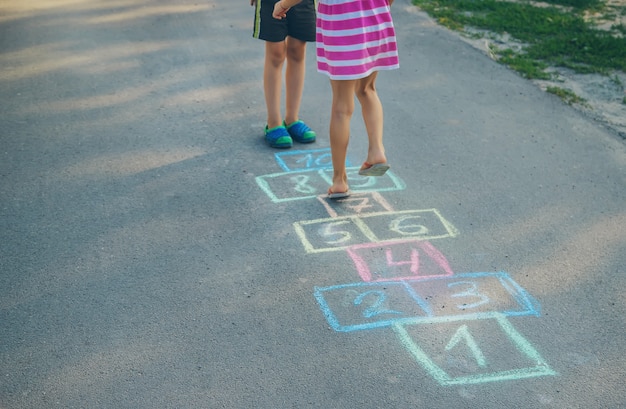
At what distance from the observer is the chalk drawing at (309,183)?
4.41 m

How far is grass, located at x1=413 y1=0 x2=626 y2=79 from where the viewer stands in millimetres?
6621

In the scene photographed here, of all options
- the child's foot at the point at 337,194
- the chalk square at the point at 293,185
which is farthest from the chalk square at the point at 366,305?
the chalk square at the point at 293,185

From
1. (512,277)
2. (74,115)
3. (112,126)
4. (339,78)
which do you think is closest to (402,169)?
(339,78)

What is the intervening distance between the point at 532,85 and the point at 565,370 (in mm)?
3787

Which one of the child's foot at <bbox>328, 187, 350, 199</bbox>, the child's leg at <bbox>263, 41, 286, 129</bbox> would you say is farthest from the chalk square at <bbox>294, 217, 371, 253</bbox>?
the child's leg at <bbox>263, 41, 286, 129</bbox>

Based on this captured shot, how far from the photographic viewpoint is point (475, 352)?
3082mm

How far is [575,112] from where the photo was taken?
5.72m

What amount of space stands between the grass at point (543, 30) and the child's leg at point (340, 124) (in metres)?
2.87

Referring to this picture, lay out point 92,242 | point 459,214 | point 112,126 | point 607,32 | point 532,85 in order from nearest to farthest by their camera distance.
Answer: point 92,242, point 459,214, point 112,126, point 532,85, point 607,32

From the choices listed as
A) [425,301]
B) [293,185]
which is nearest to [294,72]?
[293,185]

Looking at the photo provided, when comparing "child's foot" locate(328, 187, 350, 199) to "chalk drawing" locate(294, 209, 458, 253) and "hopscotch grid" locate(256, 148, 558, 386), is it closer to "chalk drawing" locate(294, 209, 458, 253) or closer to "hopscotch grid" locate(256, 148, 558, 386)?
"hopscotch grid" locate(256, 148, 558, 386)

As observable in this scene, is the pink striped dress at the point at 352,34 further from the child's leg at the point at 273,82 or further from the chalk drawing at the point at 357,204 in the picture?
the child's leg at the point at 273,82

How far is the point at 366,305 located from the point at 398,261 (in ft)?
1.45

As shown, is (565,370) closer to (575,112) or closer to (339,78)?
(339,78)
